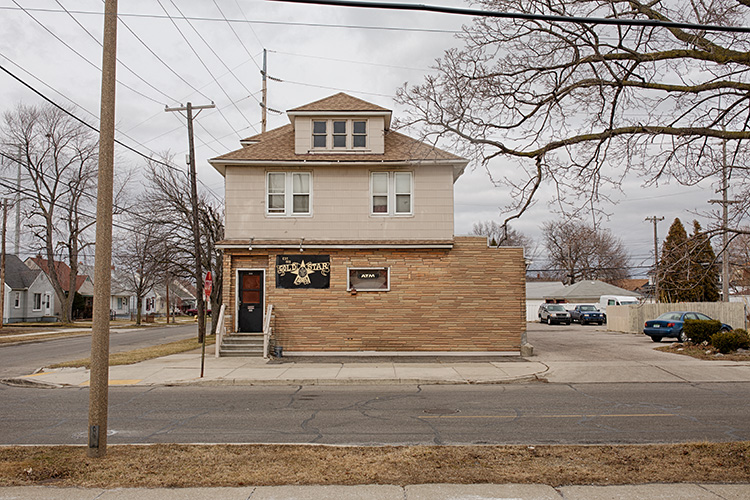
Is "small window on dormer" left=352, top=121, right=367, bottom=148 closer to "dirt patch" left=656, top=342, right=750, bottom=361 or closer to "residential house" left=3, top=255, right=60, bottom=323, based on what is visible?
"dirt patch" left=656, top=342, right=750, bottom=361

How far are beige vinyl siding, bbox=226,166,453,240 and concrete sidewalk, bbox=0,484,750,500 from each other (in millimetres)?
15237

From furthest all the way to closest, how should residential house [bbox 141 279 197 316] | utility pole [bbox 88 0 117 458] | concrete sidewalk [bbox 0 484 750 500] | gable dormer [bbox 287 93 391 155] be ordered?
residential house [bbox 141 279 197 316]
gable dormer [bbox 287 93 391 155]
utility pole [bbox 88 0 117 458]
concrete sidewalk [bbox 0 484 750 500]

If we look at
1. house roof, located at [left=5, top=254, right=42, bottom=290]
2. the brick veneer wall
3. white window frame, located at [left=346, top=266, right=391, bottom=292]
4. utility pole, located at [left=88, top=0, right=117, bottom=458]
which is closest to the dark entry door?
the brick veneer wall

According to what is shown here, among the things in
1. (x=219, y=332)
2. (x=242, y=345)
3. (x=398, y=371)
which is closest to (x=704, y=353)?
(x=398, y=371)

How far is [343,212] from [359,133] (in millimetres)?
3053

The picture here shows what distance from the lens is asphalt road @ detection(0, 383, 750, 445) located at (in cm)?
938

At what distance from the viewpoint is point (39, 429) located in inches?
391

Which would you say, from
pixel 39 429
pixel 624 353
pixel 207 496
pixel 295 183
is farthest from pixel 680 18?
pixel 624 353

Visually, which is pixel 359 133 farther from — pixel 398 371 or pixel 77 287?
pixel 77 287

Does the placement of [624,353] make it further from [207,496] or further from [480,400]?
[207,496]

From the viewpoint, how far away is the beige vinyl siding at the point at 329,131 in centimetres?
2189

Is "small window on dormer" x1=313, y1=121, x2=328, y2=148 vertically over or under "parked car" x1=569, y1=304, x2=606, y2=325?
over

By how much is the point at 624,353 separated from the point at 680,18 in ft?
52.3

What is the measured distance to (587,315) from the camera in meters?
48.7
